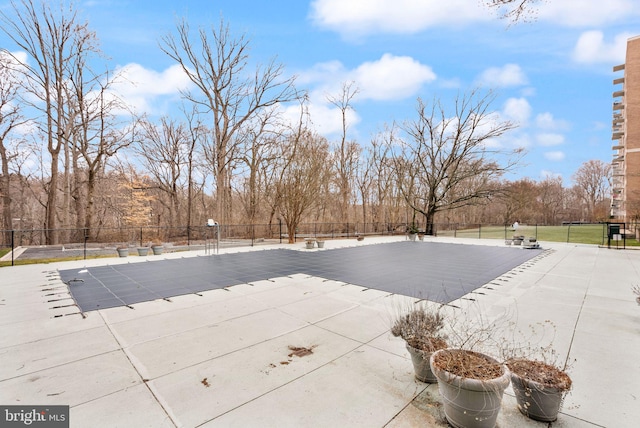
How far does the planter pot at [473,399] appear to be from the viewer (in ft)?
6.18

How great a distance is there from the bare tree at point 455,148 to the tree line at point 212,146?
83 millimetres

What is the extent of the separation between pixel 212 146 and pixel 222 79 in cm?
626

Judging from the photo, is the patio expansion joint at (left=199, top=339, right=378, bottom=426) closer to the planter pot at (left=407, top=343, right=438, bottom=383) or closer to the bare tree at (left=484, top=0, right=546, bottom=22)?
the planter pot at (left=407, top=343, right=438, bottom=383)

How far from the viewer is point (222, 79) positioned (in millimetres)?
21672

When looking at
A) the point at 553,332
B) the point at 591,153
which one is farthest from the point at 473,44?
the point at 591,153

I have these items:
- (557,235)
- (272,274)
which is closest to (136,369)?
(272,274)

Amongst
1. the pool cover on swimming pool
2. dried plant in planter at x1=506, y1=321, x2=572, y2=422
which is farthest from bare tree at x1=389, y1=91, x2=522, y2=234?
dried plant in planter at x1=506, y1=321, x2=572, y2=422

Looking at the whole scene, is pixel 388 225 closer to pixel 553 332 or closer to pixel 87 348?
pixel 553 332

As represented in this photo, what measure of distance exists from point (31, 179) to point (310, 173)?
23.9 metres

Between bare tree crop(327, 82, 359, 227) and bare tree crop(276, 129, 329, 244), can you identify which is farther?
bare tree crop(327, 82, 359, 227)

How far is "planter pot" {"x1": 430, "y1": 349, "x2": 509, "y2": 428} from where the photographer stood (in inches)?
74.2

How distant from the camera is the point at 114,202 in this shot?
26.8 m

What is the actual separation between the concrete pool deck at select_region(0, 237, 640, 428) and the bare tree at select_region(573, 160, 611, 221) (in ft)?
179

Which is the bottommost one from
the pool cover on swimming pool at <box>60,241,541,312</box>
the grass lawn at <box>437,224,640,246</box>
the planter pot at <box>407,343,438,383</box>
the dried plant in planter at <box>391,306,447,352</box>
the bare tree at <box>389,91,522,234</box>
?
the grass lawn at <box>437,224,640,246</box>
